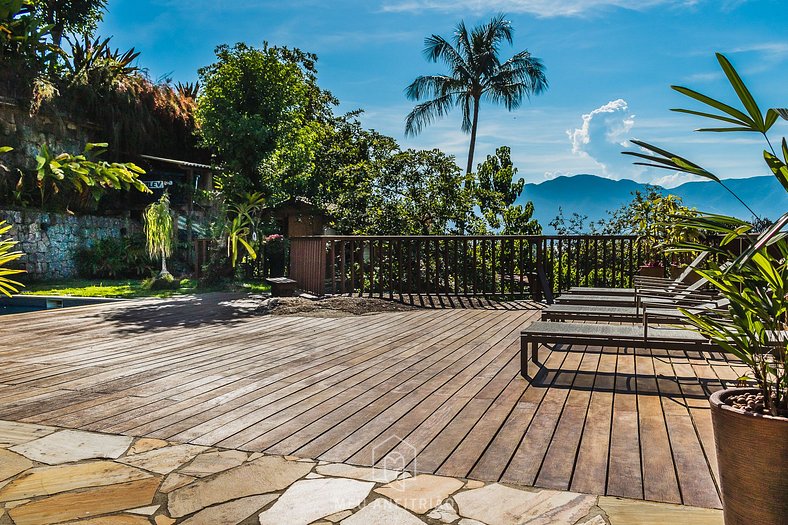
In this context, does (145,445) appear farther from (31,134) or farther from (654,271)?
(31,134)

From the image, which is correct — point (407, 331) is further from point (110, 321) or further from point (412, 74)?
point (412, 74)

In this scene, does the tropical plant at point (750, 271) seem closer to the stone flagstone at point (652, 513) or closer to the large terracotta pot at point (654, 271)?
the stone flagstone at point (652, 513)

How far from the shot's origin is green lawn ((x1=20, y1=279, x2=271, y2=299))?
11.0 metres

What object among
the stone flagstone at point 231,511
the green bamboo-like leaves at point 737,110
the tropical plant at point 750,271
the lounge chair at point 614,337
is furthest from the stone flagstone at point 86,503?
the lounge chair at point 614,337

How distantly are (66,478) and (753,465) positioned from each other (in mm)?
2277

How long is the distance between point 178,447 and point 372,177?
9.82 metres

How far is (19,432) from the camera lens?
8.84ft

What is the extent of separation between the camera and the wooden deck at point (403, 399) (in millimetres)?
2281

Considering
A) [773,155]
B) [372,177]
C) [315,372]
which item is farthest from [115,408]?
[372,177]

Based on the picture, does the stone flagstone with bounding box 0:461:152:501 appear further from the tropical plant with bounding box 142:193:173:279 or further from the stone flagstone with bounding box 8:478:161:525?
the tropical plant with bounding box 142:193:173:279

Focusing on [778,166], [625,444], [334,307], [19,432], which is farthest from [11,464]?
[334,307]

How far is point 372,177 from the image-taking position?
11953mm

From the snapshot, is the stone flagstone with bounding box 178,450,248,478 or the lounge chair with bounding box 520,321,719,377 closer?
the stone flagstone with bounding box 178,450,248,478

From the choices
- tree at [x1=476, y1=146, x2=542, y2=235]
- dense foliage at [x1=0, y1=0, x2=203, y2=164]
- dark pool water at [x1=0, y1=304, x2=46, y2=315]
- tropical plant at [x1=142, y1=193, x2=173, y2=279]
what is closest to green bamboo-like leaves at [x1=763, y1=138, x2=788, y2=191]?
tree at [x1=476, y1=146, x2=542, y2=235]
